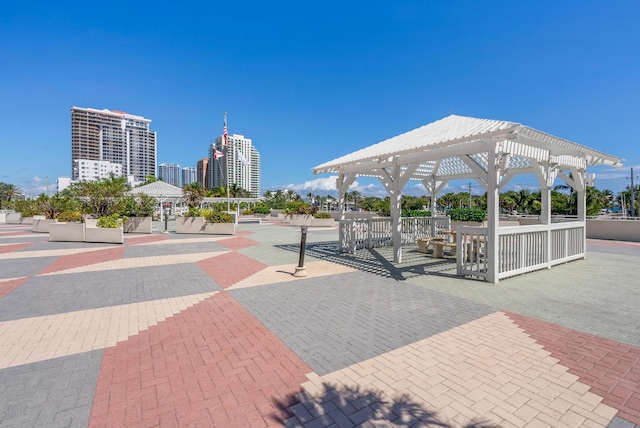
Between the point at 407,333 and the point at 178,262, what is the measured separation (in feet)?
23.6

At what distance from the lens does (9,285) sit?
6.07 metres

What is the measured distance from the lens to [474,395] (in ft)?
8.11

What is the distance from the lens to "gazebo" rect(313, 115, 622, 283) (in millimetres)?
6164

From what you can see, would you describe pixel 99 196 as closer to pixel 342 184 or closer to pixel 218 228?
pixel 218 228

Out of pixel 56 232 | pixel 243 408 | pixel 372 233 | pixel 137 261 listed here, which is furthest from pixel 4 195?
pixel 243 408

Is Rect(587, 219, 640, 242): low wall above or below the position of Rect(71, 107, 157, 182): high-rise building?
below

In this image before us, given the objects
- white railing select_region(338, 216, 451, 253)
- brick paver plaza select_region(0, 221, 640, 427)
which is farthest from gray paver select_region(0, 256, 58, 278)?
white railing select_region(338, 216, 451, 253)

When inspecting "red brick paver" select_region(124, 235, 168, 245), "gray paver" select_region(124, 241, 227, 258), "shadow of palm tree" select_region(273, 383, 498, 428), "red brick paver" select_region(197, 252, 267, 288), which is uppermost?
"red brick paver" select_region(124, 235, 168, 245)

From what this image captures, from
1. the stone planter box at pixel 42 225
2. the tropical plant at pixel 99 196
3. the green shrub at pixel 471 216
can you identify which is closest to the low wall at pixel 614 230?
the green shrub at pixel 471 216

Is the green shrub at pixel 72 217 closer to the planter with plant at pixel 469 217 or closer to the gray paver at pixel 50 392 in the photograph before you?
the gray paver at pixel 50 392

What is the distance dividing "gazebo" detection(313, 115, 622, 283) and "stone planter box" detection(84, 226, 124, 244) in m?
9.30

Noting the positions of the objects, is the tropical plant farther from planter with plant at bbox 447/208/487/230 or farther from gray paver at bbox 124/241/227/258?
planter with plant at bbox 447/208/487/230

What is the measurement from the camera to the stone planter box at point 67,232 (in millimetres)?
13109

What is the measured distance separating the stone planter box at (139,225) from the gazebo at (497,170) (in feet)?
42.0
